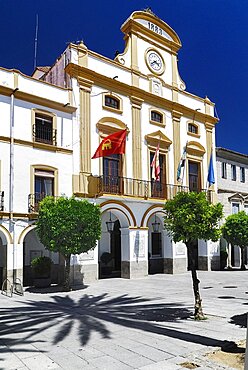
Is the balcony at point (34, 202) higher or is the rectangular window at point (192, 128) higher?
the rectangular window at point (192, 128)

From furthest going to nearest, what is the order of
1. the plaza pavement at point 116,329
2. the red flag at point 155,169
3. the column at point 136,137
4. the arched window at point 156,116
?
the arched window at point 156,116, the column at point 136,137, the red flag at point 155,169, the plaza pavement at point 116,329

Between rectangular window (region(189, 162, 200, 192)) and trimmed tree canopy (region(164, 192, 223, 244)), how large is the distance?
14.9 m

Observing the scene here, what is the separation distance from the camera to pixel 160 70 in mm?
23859

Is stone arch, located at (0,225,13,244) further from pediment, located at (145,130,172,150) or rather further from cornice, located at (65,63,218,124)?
pediment, located at (145,130,172,150)

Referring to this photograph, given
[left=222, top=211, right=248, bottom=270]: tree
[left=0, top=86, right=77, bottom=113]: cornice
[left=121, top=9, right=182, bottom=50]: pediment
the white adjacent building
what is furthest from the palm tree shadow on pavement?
[left=121, top=9, right=182, bottom=50]: pediment

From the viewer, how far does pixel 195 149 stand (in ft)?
81.2

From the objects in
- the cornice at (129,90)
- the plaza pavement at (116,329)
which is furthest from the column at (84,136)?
the plaza pavement at (116,329)

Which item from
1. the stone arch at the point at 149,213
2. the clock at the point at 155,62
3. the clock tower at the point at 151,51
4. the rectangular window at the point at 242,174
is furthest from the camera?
the rectangular window at the point at 242,174

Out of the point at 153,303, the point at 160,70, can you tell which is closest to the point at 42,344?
the point at 153,303

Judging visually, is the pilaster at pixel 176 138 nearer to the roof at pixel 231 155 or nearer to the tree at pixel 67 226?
the roof at pixel 231 155

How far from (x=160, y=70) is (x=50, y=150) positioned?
1045 centimetres

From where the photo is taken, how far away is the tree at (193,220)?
9.18 m

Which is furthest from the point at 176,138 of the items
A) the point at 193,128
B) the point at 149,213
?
the point at 149,213

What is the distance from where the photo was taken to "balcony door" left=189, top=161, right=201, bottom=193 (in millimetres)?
24472
